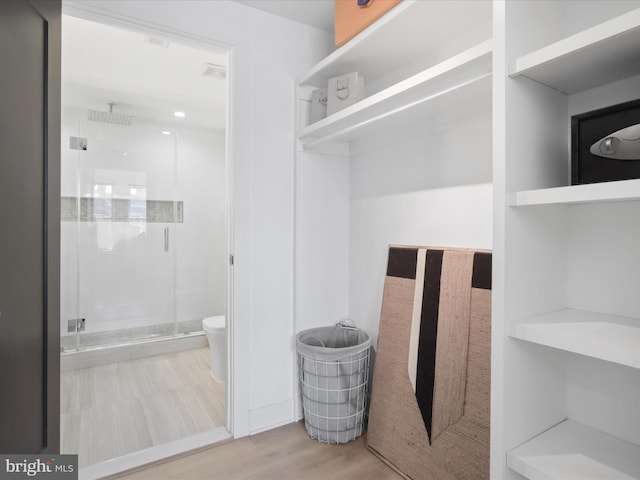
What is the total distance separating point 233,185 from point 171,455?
1.47 m

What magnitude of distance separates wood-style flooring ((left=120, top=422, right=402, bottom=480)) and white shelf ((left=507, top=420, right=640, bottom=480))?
2.72ft

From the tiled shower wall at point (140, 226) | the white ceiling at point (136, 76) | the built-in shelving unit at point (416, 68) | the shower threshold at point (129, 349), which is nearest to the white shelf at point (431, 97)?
the built-in shelving unit at point (416, 68)

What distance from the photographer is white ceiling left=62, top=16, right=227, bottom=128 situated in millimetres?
2318

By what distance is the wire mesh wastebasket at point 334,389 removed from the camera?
6.23 ft

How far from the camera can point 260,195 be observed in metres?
2.10

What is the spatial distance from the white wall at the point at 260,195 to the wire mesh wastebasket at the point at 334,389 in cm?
22

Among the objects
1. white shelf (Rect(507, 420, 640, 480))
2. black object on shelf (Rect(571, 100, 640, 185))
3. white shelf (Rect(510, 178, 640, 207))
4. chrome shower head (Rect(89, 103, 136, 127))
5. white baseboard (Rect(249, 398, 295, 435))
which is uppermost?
chrome shower head (Rect(89, 103, 136, 127))

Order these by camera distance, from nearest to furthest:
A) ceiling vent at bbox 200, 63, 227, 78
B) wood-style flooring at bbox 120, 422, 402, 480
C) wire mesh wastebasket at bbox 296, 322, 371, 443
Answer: wood-style flooring at bbox 120, 422, 402, 480 < wire mesh wastebasket at bbox 296, 322, 371, 443 < ceiling vent at bbox 200, 63, 227, 78

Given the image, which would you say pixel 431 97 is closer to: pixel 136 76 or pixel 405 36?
pixel 405 36

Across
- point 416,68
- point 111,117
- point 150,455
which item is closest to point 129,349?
point 150,455

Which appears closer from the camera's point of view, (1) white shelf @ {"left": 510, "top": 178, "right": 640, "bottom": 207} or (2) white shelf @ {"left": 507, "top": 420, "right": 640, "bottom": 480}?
(1) white shelf @ {"left": 510, "top": 178, "right": 640, "bottom": 207}

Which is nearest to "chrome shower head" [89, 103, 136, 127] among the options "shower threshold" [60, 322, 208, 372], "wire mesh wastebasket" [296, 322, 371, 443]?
"shower threshold" [60, 322, 208, 372]

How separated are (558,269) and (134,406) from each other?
261 centimetres

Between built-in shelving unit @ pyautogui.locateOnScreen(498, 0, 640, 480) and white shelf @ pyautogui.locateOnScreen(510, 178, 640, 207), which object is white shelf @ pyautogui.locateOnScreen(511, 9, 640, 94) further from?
white shelf @ pyautogui.locateOnScreen(510, 178, 640, 207)
